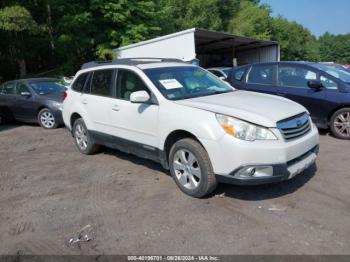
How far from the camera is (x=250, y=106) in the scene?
4.11 metres

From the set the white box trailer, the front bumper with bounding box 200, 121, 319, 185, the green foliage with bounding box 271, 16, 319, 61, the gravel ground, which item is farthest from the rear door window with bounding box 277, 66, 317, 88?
the green foliage with bounding box 271, 16, 319, 61

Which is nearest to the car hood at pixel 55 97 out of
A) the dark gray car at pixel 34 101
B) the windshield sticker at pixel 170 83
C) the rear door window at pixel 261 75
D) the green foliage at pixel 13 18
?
the dark gray car at pixel 34 101

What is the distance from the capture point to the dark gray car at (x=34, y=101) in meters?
9.41

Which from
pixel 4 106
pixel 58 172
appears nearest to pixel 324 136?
pixel 58 172

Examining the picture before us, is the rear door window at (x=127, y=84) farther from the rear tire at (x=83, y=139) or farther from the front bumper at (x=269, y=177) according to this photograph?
the front bumper at (x=269, y=177)

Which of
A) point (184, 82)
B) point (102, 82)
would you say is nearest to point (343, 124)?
point (184, 82)

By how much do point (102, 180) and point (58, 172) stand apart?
98 cm

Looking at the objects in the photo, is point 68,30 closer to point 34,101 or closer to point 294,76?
point 34,101

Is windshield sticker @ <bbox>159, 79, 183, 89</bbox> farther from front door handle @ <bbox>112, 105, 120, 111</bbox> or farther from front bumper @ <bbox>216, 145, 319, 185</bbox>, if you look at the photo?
front bumper @ <bbox>216, 145, 319, 185</bbox>

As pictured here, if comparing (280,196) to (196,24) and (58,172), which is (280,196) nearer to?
(58,172)

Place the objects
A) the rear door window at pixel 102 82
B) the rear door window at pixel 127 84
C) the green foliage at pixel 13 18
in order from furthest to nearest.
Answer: the green foliage at pixel 13 18, the rear door window at pixel 102 82, the rear door window at pixel 127 84

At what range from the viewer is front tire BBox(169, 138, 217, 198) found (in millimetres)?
3973

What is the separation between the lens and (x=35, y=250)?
332 cm

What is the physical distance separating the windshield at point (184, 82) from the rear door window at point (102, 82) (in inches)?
33.6
